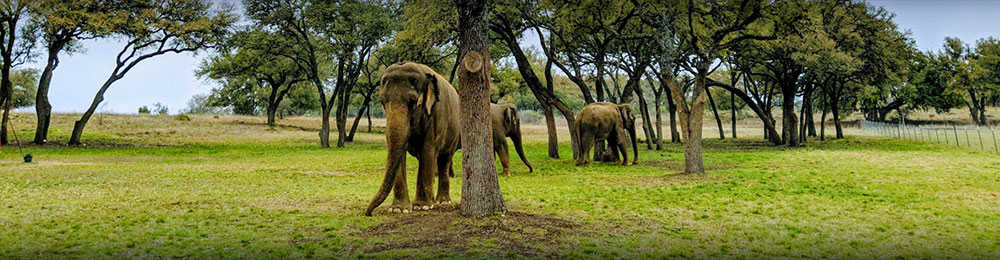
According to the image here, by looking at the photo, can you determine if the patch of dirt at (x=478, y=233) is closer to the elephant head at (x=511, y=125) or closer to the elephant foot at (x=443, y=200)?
the elephant foot at (x=443, y=200)

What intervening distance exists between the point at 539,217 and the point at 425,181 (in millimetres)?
1830

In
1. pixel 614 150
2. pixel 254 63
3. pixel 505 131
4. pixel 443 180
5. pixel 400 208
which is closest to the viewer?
pixel 400 208

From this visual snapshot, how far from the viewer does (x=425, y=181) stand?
345 inches

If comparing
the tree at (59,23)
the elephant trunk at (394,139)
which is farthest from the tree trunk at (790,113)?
the tree at (59,23)

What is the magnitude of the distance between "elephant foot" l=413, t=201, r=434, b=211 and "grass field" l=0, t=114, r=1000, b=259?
1.44 ft

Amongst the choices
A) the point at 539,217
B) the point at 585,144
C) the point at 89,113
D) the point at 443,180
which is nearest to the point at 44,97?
the point at 89,113

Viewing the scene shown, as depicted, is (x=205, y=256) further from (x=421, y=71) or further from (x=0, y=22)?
(x=0, y=22)

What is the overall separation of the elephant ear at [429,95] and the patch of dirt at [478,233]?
4.83 feet

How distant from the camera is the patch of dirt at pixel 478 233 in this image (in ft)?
20.5

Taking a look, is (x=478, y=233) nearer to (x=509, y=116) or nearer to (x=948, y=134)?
(x=509, y=116)

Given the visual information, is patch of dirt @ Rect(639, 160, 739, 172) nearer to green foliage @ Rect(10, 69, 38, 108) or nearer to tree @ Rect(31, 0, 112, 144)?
tree @ Rect(31, 0, 112, 144)

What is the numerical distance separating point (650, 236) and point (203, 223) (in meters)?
5.58

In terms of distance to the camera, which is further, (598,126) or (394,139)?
(598,126)

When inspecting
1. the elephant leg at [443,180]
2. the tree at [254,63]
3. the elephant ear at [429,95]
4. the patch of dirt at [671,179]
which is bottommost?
the patch of dirt at [671,179]
